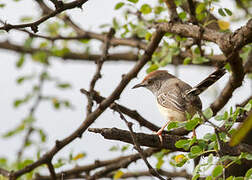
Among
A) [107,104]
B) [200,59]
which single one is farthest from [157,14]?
[107,104]

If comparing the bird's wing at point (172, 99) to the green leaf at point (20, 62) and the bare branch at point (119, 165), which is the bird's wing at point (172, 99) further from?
the green leaf at point (20, 62)

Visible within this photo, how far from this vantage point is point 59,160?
4383 millimetres

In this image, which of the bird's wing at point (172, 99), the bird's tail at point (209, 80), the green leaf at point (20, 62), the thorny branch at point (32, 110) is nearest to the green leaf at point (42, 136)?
the thorny branch at point (32, 110)

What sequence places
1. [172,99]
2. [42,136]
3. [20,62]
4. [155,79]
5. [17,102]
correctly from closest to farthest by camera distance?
[172,99]
[155,79]
[42,136]
[17,102]
[20,62]

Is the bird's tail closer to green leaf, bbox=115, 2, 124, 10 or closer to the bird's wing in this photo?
the bird's wing

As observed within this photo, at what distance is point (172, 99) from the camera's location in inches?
160

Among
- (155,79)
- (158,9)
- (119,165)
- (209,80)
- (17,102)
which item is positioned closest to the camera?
(209,80)

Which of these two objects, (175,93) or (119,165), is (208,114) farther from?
(119,165)

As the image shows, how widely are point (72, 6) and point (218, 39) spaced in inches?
53.1

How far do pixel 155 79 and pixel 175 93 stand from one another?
102cm

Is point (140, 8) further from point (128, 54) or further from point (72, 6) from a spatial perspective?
point (128, 54)

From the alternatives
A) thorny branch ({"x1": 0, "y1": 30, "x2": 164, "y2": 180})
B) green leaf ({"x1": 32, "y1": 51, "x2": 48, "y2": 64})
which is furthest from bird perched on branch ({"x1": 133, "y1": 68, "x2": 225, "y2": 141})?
green leaf ({"x1": 32, "y1": 51, "x2": 48, "y2": 64})

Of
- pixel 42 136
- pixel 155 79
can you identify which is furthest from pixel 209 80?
pixel 42 136

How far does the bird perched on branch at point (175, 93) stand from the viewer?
337 cm
